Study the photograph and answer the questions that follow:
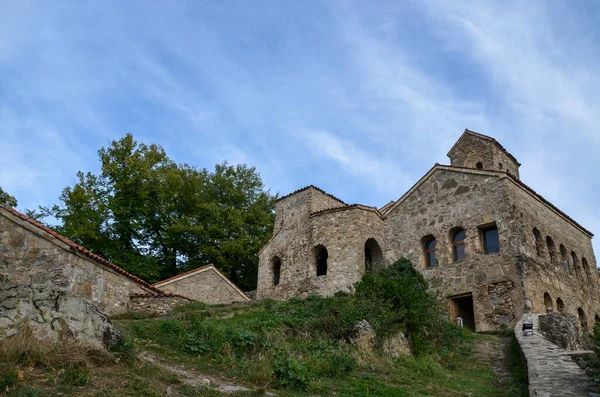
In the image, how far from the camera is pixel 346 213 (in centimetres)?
2317

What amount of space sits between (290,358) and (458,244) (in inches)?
575

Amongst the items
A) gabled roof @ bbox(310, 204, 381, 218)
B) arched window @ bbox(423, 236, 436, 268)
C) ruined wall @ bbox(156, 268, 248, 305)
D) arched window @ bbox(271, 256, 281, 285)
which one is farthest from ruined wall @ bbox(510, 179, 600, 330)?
ruined wall @ bbox(156, 268, 248, 305)

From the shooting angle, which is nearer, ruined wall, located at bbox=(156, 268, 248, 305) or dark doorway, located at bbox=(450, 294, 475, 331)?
dark doorway, located at bbox=(450, 294, 475, 331)

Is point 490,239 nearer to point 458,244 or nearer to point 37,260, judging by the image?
point 458,244

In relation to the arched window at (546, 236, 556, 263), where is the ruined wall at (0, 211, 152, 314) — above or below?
below

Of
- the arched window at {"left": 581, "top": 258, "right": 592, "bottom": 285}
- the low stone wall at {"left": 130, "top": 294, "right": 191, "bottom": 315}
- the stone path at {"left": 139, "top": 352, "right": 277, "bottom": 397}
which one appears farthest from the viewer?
the arched window at {"left": 581, "top": 258, "right": 592, "bottom": 285}

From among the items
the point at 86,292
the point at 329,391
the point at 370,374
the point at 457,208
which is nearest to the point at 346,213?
the point at 457,208

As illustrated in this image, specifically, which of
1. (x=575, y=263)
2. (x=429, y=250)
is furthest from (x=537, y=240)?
(x=429, y=250)

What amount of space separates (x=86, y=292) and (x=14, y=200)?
1799 centimetres

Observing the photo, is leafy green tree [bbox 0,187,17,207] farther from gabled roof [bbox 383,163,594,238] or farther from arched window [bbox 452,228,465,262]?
arched window [bbox 452,228,465,262]

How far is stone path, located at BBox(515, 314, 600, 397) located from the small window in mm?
9484

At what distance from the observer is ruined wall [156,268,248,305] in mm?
22094

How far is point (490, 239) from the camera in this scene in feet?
67.2

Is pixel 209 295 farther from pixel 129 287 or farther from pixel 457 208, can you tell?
pixel 457 208
